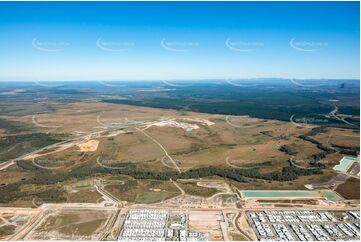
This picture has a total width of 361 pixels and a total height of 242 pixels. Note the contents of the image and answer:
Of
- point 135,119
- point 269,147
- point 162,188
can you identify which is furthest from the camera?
point 135,119

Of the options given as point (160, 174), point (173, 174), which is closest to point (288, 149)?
point (173, 174)

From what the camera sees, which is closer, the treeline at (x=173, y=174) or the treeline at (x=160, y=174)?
the treeline at (x=160, y=174)

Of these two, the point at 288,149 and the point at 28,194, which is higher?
the point at 288,149

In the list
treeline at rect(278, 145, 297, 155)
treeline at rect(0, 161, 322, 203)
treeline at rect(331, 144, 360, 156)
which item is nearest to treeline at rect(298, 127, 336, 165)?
treeline at rect(331, 144, 360, 156)

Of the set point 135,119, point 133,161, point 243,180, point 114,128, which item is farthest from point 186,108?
→ point 243,180

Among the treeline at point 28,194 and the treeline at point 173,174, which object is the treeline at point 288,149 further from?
the treeline at point 28,194

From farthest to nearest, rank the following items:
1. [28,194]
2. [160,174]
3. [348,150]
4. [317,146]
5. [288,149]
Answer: [317,146] < [288,149] < [348,150] < [160,174] < [28,194]

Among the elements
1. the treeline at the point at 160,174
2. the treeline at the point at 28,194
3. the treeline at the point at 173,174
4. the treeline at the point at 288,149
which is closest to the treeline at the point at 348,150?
the treeline at the point at 288,149

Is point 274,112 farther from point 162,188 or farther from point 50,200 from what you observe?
point 50,200

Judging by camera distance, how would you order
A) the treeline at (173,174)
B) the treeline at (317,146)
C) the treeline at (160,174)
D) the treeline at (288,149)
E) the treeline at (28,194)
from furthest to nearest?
the treeline at (288,149) < the treeline at (317,146) < the treeline at (173,174) < the treeline at (160,174) < the treeline at (28,194)

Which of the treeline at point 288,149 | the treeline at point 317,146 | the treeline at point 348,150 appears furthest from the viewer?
the treeline at point 288,149

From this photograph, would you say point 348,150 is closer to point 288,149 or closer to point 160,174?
point 288,149
